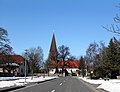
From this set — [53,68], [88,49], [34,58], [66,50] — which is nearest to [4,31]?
[34,58]

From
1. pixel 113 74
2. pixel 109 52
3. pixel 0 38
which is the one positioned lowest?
pixel 113 74

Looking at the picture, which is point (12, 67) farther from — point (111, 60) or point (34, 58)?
point (111, 60)

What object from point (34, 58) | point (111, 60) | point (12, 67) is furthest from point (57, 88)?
point (12, 67)

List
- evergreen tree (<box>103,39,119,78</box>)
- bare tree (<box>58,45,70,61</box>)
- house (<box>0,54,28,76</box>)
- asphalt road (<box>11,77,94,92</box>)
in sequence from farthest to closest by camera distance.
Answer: bare tree (<box>58,45,70,61</box>) < house (<box>0,54,28,76</box>) < evergreen tree (<box>103,39,119,78</box>) < asphalt road (<box>11,77,94,92</box>)

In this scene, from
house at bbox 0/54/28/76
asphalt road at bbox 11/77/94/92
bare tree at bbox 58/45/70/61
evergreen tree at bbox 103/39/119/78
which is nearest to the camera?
asphalt road at bbox 11/77/94/92

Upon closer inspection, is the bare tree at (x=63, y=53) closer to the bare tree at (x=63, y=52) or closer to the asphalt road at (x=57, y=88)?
the bare tree at (x=63, y=52)

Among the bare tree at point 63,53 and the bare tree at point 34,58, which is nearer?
the bare tree at point 34,58

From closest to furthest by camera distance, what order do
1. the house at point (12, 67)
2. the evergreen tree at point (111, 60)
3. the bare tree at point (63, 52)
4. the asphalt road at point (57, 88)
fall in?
the asphalt road at point (57, 88), the evergreen tree at point (111, 60), the house at point (12, 67), the bare tree at point (63, 52)

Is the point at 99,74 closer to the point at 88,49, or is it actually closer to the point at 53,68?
the point at 88,49

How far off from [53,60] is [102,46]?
236ft

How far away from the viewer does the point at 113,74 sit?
231 feet

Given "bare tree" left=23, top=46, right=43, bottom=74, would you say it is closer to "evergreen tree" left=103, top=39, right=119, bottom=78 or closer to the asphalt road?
"evergreen tree" left=103, top=39, right=119, bottom=78

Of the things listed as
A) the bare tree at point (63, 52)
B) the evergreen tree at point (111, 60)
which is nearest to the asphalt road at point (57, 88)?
the evergreen tree at point (111, 60)

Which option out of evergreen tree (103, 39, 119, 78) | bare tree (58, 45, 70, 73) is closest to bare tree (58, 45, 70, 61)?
bare tree (58, 45, 70, 73)
